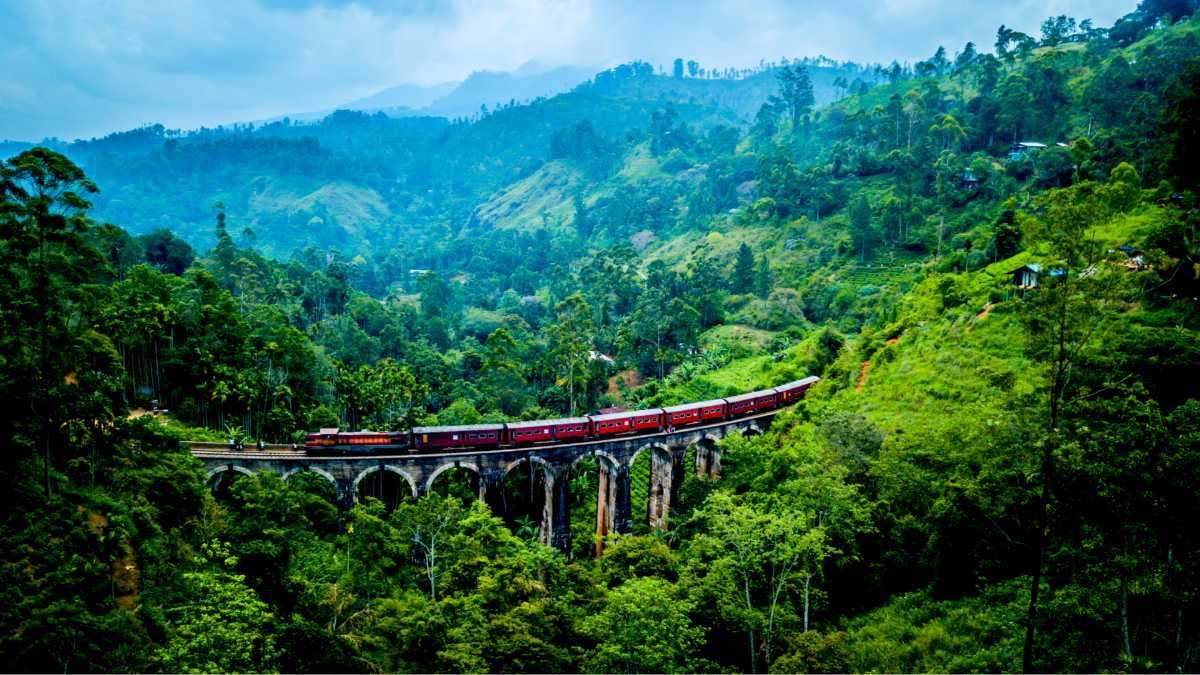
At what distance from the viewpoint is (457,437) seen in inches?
1395

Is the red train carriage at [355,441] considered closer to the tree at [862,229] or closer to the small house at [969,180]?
the tree at [862,229]

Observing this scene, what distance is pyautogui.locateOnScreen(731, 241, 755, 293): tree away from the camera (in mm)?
75625

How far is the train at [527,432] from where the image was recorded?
34281 millimetres

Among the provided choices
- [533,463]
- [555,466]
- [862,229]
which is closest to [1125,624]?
[555,466]

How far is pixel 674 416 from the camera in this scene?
127 feet

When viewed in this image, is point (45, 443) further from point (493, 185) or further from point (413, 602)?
point (493, 185)

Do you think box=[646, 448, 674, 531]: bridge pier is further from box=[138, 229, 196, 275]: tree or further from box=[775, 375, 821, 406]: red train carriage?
box=[138, 229, 196, 275]: tree

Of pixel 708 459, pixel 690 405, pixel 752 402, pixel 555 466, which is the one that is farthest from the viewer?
pixel 708 459

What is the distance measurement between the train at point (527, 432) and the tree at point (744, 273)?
35.7 metres

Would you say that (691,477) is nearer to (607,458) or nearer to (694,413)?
(607,458)

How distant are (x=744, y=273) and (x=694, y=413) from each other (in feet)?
129

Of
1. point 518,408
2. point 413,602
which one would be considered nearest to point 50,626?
point 413,602

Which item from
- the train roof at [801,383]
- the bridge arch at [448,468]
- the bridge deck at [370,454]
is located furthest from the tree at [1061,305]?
the train roof at [801,383]

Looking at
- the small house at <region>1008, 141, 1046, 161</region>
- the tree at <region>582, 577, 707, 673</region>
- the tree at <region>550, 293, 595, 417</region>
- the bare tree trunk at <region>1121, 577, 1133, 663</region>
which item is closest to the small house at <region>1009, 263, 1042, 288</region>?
the bare tree trunk at <region>1121, 577, 1133, 663</region>
